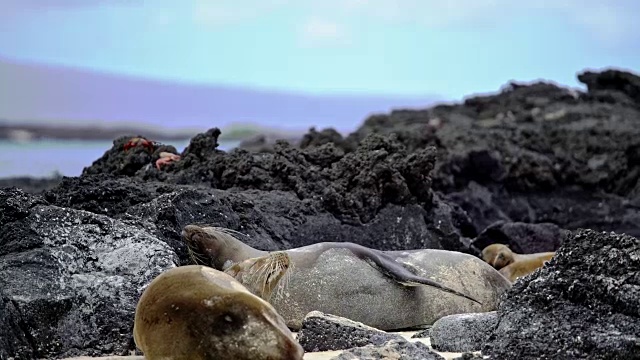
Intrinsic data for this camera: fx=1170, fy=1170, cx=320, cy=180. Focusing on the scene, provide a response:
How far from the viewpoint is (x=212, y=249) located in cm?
629

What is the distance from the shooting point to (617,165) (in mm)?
13773

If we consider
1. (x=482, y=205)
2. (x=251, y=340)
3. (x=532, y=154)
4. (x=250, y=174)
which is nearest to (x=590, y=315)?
(x=251, y=340)

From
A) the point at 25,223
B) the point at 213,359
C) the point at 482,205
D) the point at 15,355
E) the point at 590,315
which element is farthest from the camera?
the point at 482,205

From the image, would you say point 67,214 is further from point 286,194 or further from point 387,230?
point 387,230

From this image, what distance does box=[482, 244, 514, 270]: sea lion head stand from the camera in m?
8.14

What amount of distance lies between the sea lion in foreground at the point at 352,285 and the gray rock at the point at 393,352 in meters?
1.25

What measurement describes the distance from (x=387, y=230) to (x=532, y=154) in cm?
551

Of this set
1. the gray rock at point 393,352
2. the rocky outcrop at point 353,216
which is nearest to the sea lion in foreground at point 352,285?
the rocky outcrop at point 353,216

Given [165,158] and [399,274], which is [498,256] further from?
[165,158]

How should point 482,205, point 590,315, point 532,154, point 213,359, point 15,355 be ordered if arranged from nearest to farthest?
point 213,359
point 590,315
point 15,355
point 482,205
point 532,154

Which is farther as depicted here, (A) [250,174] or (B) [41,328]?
(A) [250,174]

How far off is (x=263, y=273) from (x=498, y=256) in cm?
265

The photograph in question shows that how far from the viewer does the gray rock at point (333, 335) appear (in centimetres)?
514

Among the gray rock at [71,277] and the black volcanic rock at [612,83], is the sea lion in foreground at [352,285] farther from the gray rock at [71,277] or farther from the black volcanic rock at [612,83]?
the black volcanic rock at [612,83]
